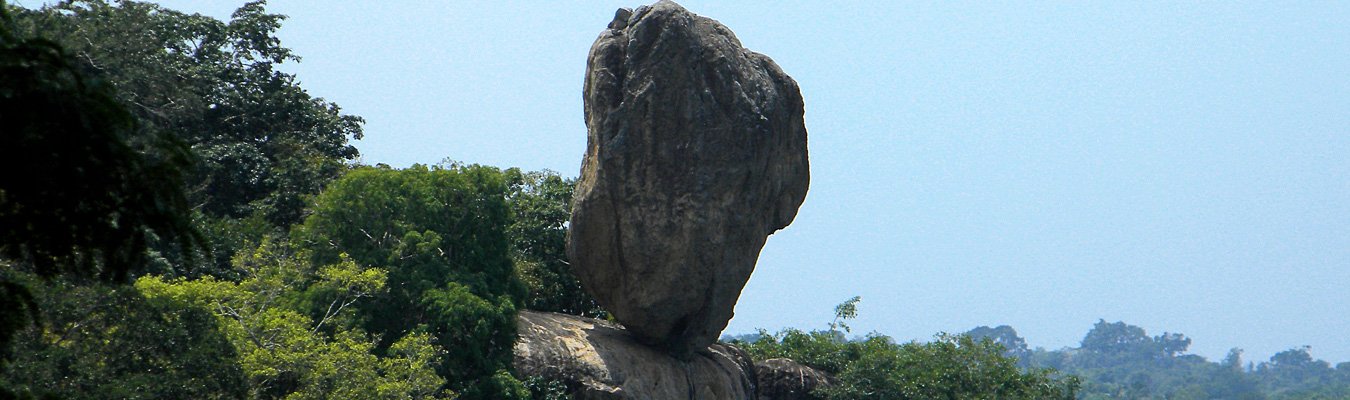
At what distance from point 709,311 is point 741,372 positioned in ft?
11.1

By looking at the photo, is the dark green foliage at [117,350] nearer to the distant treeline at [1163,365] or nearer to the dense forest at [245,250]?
the dense forest at [245,250]

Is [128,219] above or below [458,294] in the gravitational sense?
below

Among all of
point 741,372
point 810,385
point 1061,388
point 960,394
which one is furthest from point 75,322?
point 1061,388

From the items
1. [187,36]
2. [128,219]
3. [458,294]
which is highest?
[187,36]

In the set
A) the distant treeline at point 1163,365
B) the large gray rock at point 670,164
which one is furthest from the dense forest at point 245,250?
the distant treeline at point 1163,365

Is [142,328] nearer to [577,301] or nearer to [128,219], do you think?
[128,219]

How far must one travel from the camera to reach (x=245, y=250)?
20.3m

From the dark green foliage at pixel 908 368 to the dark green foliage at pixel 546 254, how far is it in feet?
14.7

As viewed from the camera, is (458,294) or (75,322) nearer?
(75,322)

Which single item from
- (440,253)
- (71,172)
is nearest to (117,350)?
(440,253)

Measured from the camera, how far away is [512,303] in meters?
21.6

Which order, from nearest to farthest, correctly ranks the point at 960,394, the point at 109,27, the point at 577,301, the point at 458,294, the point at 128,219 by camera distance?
the point at 128,219, the point at 458,294, the point at 109,27, the point at 577,301, the point at 960,394

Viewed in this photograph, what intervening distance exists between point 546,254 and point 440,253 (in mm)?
5268

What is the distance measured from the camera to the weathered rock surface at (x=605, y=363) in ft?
73.6
